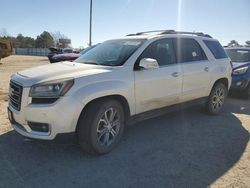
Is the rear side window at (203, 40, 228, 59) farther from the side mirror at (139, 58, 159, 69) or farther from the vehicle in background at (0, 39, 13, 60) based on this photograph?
the vehicle in background at (0, 39, 13, 60)

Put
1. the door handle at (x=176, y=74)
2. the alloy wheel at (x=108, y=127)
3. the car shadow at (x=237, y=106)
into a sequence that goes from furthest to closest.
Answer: the car shadow at (x=237, y=106), the door handle at (x=176, y=74), the alloy wheel at (x=108, y=127)

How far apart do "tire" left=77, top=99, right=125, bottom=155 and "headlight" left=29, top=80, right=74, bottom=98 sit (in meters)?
0.46

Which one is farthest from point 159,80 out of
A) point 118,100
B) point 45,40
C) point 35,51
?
point 45,40

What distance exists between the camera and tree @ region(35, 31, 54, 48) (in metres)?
81.6

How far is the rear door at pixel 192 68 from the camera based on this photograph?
559 centimetres

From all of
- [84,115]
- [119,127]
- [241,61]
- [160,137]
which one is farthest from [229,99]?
[84,115]

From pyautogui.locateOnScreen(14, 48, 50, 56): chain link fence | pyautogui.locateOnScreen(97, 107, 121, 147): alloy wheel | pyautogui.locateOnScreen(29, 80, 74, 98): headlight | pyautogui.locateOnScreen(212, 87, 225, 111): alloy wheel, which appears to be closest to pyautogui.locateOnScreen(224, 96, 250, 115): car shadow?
pyautogui.locateOnScreen(212, 87, 225, 111): alloy wheel

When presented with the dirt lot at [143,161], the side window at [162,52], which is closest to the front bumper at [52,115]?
the dirt lot at [143,161]

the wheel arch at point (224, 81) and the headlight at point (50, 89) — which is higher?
the headlight at point (50, 89)

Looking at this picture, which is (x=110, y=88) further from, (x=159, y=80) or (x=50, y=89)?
(x=159, y=80)

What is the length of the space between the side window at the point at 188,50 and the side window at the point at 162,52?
0.57ft

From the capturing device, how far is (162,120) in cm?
620

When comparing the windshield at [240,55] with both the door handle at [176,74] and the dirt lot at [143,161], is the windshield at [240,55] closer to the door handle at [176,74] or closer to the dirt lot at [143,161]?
the dirt lot at [143,161]

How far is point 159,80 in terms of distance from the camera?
496cm
